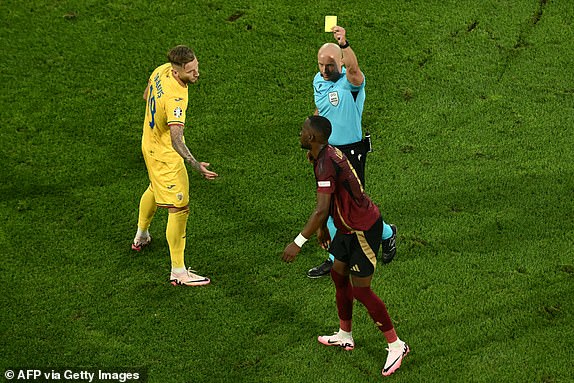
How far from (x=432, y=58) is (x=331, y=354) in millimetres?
4786

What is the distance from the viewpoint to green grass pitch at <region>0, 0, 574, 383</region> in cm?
722

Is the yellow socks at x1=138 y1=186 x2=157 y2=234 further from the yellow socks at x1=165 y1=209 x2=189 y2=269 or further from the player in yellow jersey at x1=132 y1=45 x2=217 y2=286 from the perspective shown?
the yellow socks at x1=165 y1=209 x2=189 y2=269

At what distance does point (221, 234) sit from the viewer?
8.59 metres

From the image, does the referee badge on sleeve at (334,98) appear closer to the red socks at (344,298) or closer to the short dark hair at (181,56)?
the short dark hair at (181,56)

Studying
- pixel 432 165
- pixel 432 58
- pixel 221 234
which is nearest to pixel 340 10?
pixel 432 58

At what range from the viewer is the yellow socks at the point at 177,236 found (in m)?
7.79

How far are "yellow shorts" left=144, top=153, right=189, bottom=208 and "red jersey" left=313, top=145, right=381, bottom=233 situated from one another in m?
1.51

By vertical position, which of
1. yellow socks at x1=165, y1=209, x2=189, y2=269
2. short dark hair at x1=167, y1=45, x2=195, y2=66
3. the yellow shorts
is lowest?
yellow socks at x1=165, y1=209, x2=189, y2=269

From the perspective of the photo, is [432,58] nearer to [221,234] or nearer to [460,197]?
[460,197]

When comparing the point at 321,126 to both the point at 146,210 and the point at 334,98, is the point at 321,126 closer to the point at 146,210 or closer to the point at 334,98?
the point at 334,98

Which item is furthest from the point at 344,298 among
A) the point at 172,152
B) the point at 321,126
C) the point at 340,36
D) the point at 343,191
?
the point at 340,36

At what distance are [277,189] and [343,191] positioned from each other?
2.59 metres

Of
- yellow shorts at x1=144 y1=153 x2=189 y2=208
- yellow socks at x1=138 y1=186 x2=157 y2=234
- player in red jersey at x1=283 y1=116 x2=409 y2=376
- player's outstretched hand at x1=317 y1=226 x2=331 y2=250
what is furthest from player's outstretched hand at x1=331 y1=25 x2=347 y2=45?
yellow socks at x1=138 y1=186 x2=157 y2=234

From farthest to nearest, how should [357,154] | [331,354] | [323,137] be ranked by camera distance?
[357,154], [331,354], [323,137]
